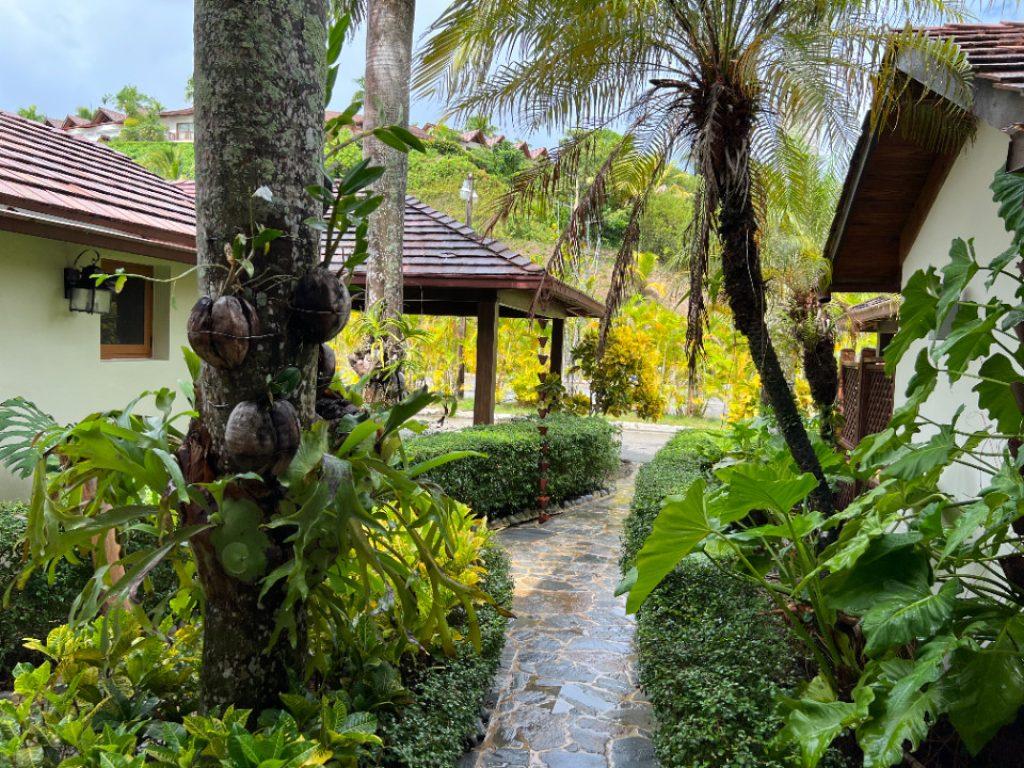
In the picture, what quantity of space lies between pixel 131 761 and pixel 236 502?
73 centimetres

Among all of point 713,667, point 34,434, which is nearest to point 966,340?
point 713,667

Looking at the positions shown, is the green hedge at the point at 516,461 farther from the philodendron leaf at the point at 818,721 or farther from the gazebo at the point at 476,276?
the philodendron leaf at the point at 818,721

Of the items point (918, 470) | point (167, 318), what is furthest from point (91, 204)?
point (918, 470)

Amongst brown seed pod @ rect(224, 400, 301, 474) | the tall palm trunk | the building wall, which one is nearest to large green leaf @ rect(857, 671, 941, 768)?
brown seed pod @ rect(224, 400, 301, 474)

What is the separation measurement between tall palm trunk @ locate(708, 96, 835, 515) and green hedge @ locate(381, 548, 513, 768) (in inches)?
99.3

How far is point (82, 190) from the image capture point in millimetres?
6484

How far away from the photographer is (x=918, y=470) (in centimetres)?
271

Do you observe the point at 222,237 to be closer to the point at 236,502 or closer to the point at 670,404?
the point at 236,502

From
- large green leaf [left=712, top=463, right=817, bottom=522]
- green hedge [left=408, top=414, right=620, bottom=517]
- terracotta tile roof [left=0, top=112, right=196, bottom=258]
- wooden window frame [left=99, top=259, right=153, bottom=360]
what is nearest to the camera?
large green leaf [left=712, top=463, right=817, bottom=522]

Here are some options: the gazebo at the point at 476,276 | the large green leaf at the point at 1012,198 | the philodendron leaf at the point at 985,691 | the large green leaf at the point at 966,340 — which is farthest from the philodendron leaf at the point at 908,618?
the gazebo at the point at 476,276

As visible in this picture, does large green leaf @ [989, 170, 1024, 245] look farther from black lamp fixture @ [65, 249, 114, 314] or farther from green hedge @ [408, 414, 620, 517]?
black lamp fixture @ [65, 249, 114, 314]

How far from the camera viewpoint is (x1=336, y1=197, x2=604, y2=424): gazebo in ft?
29.5

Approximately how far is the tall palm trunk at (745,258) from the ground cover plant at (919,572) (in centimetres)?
167

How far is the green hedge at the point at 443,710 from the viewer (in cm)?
273
